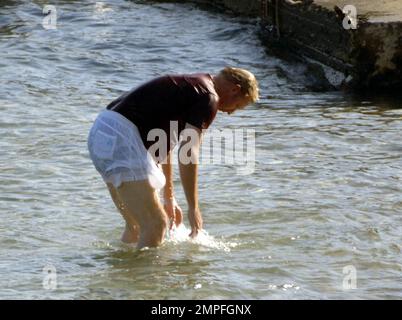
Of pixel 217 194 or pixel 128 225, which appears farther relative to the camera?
pixel 217 194

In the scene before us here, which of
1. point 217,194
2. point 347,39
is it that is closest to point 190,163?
point 217,194

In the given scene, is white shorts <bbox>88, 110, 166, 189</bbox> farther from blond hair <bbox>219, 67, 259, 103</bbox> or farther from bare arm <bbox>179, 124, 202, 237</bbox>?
blond hair <bbox>219, 67, 259, 103</bbox>

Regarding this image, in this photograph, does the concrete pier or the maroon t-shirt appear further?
the concrete pier

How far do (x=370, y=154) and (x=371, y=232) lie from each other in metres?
2.33

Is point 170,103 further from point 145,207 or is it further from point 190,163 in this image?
point 145,207

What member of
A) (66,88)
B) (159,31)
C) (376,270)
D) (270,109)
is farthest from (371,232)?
(159,31)

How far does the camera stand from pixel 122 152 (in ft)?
21.4

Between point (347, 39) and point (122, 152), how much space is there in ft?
21.8

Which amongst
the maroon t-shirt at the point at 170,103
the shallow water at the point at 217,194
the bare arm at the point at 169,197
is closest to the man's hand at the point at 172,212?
the bare arm at the point at 169,197

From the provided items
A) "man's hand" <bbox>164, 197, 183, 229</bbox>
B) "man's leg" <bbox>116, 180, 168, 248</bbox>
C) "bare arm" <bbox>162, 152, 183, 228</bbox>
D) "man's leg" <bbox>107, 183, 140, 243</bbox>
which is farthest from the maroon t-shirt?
"man's hand" <bbox>164, 197, 183, 229</bbox>

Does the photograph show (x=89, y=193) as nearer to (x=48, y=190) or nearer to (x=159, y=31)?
(x=48, y=190)

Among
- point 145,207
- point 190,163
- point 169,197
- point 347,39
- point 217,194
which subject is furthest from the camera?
point 347,39

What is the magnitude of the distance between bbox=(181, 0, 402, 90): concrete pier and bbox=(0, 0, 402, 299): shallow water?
1.34 ft

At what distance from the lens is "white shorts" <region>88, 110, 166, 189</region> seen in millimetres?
6531
